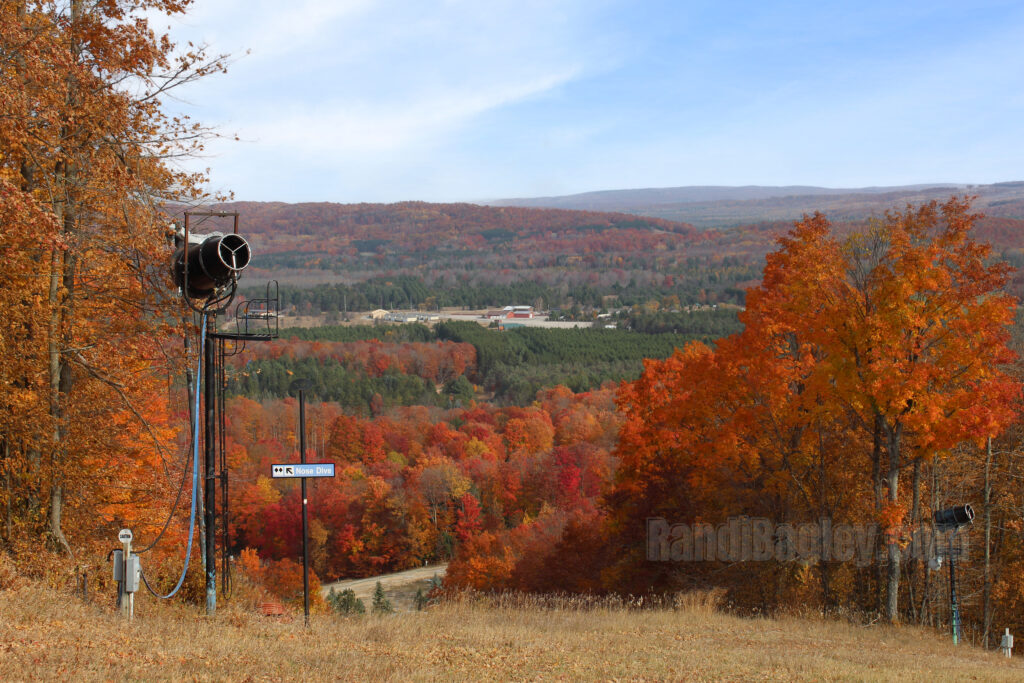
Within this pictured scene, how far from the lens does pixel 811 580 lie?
23.0 metres

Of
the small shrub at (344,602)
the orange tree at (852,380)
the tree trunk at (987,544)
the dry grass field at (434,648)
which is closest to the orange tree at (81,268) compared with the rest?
the dry grass field at (434,648)

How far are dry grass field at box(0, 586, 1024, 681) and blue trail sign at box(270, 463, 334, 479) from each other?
7.10 feet

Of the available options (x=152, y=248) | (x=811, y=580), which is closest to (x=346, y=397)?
(x=811, y=580)

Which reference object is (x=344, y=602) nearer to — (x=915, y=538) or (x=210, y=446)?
(x=915, y=538)

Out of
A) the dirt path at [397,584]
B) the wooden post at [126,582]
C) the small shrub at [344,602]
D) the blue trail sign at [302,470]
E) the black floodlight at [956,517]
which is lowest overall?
the dirt path at [397,584]

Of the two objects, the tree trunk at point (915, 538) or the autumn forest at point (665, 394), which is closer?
the autumn forest at point (665, 394)

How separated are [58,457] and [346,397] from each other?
88.8 meters

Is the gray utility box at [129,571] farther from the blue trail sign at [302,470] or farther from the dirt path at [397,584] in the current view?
the dirt path at [397,584]

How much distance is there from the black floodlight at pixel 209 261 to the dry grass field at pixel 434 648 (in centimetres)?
441

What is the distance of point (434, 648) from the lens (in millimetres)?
10914

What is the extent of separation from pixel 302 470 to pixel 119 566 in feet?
8.93

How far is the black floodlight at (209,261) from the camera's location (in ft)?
36.1

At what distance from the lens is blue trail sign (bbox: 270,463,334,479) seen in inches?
481

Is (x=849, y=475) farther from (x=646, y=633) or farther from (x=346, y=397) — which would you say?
(x=346, y=397)
